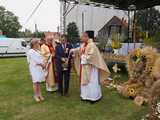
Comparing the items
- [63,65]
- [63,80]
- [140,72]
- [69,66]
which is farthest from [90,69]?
[140,72]

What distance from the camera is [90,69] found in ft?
24.8

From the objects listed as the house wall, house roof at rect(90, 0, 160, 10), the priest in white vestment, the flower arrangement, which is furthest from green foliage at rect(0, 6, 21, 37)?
the priest in white vestment

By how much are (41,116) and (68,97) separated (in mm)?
1722

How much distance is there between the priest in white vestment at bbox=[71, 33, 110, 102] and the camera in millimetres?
7445

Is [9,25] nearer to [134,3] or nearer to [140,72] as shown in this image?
[134,3]

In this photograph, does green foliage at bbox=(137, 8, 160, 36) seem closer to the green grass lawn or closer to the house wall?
the house wall

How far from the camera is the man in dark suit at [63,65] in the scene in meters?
8.11

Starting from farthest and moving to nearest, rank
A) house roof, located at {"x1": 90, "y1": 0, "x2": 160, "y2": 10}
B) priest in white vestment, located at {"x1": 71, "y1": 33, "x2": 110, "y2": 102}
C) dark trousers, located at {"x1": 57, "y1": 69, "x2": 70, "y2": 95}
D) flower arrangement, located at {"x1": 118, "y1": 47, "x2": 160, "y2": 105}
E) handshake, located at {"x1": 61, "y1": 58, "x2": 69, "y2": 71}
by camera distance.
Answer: house roof, located at {"x1": 90, "y1": 0, "x2": 160, "y2": 10} < dark trousers, located at {"x1": 57, "y1": 69, "x2": 70, "y2": 95} < handshake, located at {"x1": 61, "y1": 58, "x2": 69, "y2": 71} < flower arrangement, located at {"x1": 118, "y1": 47, "x2": 160, "y2": 105} < priest in white vestment, located at {"x1": 71, "y1": 33, "x2": 110, "y2": 102}

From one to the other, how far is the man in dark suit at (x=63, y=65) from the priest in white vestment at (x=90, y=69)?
58cm

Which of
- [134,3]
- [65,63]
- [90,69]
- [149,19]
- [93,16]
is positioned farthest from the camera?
[93,16]

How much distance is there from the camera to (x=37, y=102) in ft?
25.2

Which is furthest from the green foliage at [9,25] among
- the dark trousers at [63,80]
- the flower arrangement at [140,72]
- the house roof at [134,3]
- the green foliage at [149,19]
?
the flower arrangement at [140,72]

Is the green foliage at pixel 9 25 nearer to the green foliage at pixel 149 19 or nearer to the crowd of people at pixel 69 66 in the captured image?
the green foliage at pixel 149 19

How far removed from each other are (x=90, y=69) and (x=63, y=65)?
894mm
